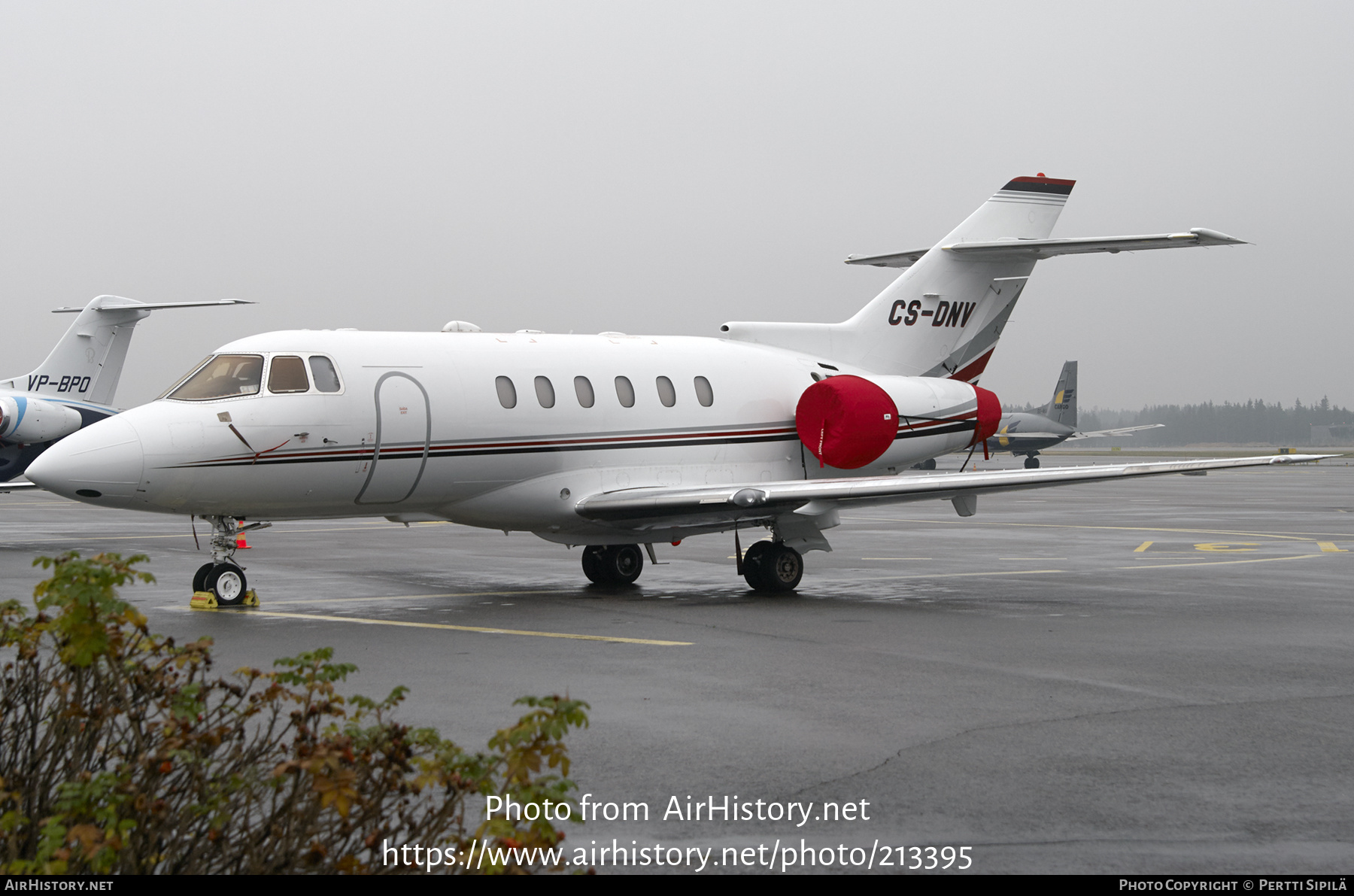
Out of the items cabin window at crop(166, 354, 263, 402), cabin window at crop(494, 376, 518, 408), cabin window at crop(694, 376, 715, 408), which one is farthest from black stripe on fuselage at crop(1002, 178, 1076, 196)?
cabin window at crop(166, 354, 263, 402)

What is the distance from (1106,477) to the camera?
506 inches

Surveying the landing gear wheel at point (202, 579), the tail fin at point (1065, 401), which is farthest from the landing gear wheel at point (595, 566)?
the tail fin at point (1065, 401)

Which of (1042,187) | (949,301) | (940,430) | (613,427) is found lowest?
(613,427)

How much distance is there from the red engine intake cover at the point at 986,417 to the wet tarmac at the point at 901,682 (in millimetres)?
1862

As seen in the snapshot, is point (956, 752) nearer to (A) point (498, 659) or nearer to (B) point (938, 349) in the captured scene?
(A) point (498, 659)

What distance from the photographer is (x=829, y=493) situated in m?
13.4

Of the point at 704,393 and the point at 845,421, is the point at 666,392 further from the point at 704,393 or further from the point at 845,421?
the point at 845,421

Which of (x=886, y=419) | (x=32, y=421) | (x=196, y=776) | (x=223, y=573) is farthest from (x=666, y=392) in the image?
(x=32, y=421)

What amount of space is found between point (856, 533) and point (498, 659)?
16.8 m

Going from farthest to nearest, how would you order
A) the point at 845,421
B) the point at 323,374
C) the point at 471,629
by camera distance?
1. the point at 845,421
2. the point at 323,374
3. the point at 471,629

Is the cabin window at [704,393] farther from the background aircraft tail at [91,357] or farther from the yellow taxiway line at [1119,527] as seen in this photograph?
the background aircraft tail at [91,357]

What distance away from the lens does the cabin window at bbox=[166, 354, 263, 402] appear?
40.8ft

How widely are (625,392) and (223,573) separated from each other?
4.88 meters

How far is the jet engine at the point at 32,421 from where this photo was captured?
2447cm
